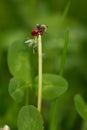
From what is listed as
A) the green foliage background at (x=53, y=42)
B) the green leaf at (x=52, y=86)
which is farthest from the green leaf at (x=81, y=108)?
the green foliage background at (x=53, y=42)

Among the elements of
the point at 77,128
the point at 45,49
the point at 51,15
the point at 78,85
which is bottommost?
the point at 77,128

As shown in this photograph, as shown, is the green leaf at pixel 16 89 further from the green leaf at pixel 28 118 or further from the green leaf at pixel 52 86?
the green leaf at pixel 28 118

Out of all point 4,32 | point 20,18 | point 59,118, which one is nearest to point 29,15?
point 20,18

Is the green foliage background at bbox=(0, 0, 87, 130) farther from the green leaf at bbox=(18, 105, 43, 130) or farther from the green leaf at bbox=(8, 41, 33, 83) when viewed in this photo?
the green leaf at bbox=(18, 105, 43, 130)

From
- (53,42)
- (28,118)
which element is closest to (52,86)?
(28,118)

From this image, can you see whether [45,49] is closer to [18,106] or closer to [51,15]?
[51,15]

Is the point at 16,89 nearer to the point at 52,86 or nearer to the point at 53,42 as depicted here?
the point at 52,86
